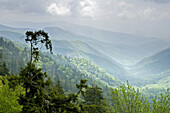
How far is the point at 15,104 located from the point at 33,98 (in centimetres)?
777

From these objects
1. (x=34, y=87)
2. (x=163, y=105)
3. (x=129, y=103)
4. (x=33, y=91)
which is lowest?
(x=129, y=103)

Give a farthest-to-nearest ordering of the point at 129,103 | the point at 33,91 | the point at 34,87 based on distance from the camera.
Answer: the point at 129,103, the point at 33,91, the point at 34,87

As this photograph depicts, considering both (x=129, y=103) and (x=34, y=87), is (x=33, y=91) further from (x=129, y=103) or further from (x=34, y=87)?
(x=129, y=103)

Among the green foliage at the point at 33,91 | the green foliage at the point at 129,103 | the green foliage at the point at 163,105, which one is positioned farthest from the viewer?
the green foliage at the point at 129,103

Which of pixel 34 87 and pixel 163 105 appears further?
pixel 163 105

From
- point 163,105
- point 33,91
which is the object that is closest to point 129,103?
point 163,105

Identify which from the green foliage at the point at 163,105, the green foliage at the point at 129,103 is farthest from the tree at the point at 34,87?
the green foliage at the point at 163,105

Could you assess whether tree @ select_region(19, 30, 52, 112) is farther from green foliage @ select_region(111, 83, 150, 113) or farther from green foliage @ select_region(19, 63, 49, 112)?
green foliage @ select_region(111, 83, 150, 113)

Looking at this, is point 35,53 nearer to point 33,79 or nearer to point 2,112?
point 33,79

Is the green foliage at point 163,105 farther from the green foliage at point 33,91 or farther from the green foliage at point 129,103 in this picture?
the green foliage at point 33,91

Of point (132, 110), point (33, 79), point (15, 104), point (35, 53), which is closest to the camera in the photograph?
point (33, 79)

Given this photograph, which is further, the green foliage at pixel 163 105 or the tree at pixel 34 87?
the green foliage at pixel 163 105

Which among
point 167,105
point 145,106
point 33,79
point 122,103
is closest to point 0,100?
point 33,79

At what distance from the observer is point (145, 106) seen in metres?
17.3
